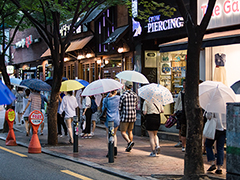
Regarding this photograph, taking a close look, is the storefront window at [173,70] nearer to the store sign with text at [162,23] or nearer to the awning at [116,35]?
the store sign with text at [162,23]

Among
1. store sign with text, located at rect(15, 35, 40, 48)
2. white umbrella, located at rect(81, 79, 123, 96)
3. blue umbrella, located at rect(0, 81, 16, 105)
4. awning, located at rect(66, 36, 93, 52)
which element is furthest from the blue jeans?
store sign with text, located at rect(15, 35, 40, 48)

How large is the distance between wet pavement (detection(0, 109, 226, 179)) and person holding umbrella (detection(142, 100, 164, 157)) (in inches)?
11.0

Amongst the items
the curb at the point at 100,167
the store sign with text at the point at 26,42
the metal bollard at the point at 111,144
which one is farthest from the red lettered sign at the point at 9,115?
the store sign with text at the point at 26,42

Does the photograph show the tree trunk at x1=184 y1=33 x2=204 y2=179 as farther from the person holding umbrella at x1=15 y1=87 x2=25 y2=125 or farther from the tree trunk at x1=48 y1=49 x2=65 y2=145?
the person holding umbrella at x1=15 y1=87 x2=25 y2=125

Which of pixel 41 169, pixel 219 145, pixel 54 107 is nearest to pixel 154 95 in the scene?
pixel 219 145

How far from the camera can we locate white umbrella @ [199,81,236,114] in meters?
7.78

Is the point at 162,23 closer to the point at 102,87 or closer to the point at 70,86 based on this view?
the point at 70,86

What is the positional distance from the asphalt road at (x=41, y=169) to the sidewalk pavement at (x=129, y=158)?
1.02 ft

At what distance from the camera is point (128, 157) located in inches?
396

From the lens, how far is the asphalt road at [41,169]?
779 cm

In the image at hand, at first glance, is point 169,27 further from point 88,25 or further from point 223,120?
point 88,25

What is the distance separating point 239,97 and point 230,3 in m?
2.94

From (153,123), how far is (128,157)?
115cm

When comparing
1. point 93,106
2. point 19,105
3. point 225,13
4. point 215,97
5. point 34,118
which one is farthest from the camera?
point 19,105
